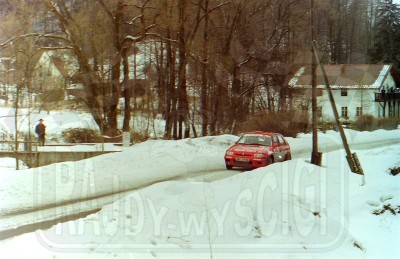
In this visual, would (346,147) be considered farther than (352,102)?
No

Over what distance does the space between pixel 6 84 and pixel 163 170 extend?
623 centimetres

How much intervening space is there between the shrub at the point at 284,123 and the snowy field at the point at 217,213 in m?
2.26

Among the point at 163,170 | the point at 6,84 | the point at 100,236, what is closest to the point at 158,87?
the point at 6,84

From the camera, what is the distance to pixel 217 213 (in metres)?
7.17

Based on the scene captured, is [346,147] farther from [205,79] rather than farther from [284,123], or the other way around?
[205,79]

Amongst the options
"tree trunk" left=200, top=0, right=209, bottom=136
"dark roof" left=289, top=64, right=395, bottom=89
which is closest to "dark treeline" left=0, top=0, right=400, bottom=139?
"tree trunk" left=200, top=0, right=209, bottom=136

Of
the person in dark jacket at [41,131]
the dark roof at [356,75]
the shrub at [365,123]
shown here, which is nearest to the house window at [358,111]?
the shrub at [365,123]

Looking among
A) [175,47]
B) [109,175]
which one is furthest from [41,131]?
[109,175]

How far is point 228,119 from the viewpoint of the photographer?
49.0 ft

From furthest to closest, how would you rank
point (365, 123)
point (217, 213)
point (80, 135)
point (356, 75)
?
point (80, 135), point (365, 123), point (356, 75), point (217, 213)

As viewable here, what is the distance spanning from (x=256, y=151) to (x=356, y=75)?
142 inches

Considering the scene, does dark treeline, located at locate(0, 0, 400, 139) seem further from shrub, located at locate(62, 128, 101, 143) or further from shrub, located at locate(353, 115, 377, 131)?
shrub, located at locate(353, 115, 377, 131)

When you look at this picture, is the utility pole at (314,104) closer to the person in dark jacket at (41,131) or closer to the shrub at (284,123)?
the shrub at (284,123)

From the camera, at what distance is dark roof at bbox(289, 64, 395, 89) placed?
12.1 meters
